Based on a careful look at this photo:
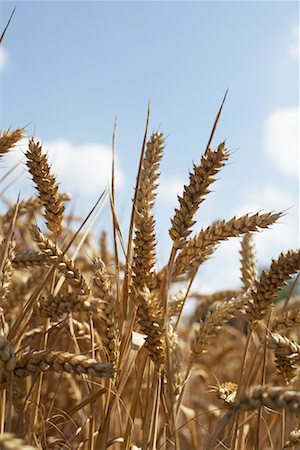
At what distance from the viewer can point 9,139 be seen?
1.18m

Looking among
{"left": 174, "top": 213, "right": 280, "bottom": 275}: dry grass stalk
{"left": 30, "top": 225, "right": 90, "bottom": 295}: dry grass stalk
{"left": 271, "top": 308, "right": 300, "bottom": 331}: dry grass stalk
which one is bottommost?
{"left": 30, "top": 225, "right": 90, "bottom": 295}: dry grass stalk

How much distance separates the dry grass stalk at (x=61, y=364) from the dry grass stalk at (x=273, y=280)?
316mm

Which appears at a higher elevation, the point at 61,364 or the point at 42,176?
the point at 42,176

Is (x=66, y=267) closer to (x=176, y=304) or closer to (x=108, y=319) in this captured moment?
(x=108, y=319)

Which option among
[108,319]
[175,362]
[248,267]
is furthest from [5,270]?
[248,267]

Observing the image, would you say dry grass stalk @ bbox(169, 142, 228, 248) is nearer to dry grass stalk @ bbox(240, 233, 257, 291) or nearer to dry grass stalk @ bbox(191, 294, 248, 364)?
dry grass stalk @ bbox(191, 294, 248, 364)

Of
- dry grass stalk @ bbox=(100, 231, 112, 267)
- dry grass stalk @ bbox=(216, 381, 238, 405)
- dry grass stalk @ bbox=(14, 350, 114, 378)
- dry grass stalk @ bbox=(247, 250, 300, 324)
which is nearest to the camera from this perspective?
dry grass stalk @ bbox=(14, 350, 114, 378)

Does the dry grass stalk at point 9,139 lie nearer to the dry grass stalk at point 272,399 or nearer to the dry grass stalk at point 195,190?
the dry grass stalk at point 195,190

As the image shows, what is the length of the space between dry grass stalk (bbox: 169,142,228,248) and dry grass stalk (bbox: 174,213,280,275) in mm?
30

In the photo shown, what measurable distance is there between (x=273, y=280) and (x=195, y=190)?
0.64 ft

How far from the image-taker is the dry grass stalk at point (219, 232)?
102 cm

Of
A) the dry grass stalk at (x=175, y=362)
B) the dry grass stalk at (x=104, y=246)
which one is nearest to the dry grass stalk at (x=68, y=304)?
the dry grass stalk at (x=175, y=362)

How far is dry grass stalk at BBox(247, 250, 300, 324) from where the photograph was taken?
36.8 inches

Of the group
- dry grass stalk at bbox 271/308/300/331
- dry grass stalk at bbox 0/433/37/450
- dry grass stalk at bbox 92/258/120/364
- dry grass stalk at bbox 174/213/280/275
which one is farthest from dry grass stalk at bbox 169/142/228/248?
dry grass stalk at bbox 0/433/37/450
